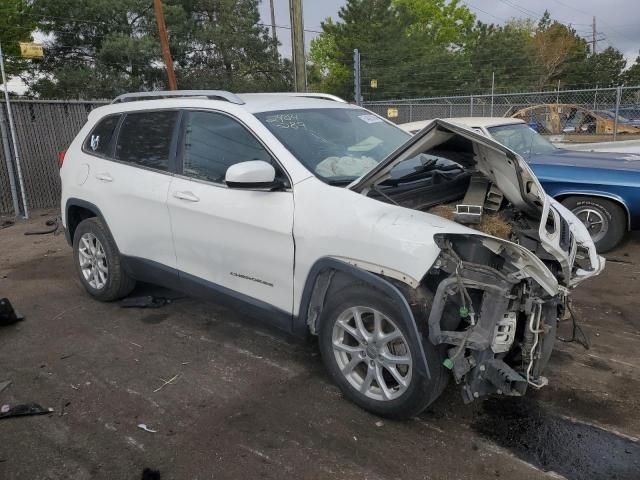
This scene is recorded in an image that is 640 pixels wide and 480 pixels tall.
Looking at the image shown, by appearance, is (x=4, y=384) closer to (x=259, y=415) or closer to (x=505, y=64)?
(x=259, y=415)

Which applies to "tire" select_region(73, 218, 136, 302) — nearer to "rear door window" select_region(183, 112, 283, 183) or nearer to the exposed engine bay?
"rear door window" select_region(183, 112, 283, 183)

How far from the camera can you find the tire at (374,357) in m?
2.78

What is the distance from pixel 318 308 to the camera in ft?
10.6

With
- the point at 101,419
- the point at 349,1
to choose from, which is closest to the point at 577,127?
the point at 101,419

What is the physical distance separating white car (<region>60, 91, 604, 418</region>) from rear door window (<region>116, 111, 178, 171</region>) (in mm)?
16

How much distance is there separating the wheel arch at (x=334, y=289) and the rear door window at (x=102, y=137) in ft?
8.68

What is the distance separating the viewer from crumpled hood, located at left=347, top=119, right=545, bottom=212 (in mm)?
2932

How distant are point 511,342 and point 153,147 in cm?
312

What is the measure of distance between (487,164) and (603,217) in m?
3.58

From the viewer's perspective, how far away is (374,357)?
9.83ft

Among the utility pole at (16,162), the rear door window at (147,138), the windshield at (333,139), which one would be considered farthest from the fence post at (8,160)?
the windshield at (333,139)

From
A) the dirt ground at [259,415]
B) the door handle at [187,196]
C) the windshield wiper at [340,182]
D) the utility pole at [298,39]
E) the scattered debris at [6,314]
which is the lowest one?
the dirt ground at [259,415]

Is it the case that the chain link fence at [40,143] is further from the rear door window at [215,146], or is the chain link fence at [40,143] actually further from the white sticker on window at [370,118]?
the white sticker on window at [370,118]

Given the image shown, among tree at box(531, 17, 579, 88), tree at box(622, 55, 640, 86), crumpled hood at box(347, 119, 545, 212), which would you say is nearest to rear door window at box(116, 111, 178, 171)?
crumpled hood at box(347, 119, 545, 212)
